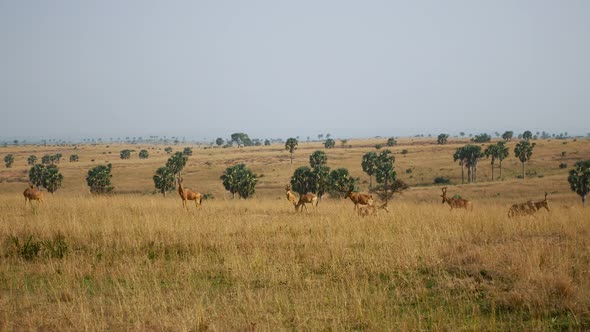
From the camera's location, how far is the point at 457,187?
78.0m

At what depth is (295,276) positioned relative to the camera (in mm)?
9078

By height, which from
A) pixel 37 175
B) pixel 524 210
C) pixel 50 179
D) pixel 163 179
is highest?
pixel 524 210

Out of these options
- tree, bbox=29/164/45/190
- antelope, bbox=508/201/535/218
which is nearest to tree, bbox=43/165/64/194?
tree, bbox=29/164/45/190

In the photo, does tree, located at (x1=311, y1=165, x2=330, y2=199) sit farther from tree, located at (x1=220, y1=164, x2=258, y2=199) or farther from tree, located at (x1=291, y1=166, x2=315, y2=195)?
tree, located at (x1=220, y1=164, x2=258, y2=199)

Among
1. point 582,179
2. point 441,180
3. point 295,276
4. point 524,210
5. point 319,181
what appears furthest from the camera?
point 441,180

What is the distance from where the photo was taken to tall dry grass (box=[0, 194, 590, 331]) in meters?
6.91

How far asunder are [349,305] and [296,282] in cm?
153

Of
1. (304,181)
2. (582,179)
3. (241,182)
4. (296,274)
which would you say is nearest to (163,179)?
(241,182)

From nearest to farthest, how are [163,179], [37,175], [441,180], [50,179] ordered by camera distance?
[50,179] < [37,175] < [163,179] < [441,180]

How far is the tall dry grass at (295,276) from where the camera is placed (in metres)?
6.91

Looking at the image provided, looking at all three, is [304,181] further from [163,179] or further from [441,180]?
[441,180]

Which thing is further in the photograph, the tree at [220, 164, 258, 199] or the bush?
the bush

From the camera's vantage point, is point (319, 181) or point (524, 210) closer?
point (524, 210)

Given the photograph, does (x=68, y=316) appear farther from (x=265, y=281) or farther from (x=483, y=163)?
(x=483, y=163)
